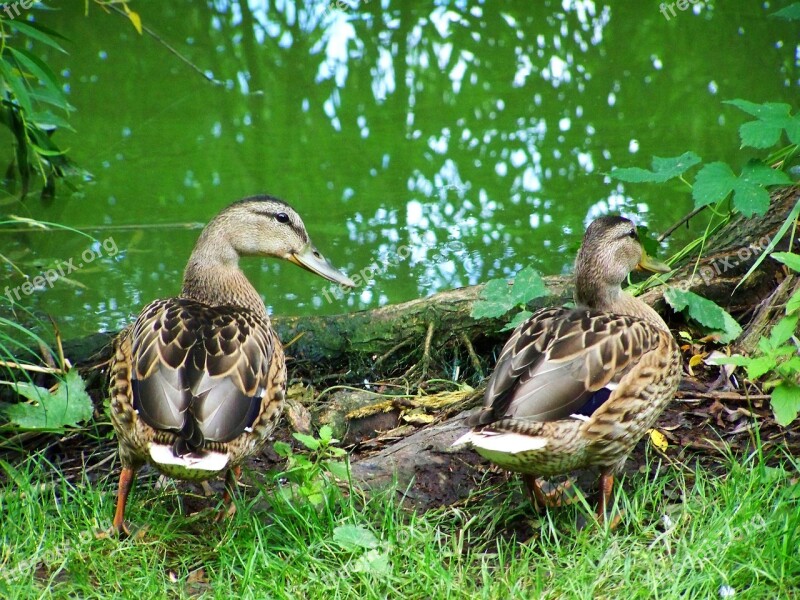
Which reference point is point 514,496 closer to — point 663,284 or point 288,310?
point 663,284

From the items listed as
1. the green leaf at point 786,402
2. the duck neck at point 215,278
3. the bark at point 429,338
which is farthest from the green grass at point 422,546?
the duck neck at point 215,278

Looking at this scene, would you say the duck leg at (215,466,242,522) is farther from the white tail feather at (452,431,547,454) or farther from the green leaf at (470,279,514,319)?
the green leaf at (470,279,514,319)

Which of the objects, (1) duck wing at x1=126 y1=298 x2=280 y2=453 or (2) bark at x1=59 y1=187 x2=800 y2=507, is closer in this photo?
(1) duck wing at x1=126 y1=298 x2=280 y2=453

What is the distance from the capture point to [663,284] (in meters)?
5.29

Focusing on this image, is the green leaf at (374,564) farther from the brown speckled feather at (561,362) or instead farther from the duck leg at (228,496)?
the duck leg at (228,496)

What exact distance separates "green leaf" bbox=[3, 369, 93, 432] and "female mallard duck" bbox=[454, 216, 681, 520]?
2.03 metres

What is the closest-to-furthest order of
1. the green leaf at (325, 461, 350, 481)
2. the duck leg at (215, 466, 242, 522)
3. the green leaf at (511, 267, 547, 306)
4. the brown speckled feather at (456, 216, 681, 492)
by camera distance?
the brown speckled feather at (456, 216, 681, 492)
the green leaf at (325, 461, 350, 481)
the duck leg at (215, 466, 242, 522)
the green leaf at (511, 267, 547, 306)

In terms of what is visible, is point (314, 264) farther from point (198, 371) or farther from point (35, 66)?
point (35, 66)

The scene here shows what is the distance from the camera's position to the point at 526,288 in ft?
17.0

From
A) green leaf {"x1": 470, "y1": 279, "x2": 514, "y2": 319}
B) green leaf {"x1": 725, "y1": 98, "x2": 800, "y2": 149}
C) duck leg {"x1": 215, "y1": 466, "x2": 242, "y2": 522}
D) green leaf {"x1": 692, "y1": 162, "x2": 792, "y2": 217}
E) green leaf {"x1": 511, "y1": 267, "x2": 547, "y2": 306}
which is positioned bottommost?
duck leg {"x1": 215, "y1": 466, "x2": 242, "y2": 522}

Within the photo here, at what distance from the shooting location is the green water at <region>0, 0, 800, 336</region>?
7008 mm

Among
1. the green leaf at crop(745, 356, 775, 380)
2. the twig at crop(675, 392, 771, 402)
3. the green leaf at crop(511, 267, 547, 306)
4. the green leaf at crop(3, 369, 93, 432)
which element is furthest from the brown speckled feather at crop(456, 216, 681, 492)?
the green leaf at crop(3, 369, 93, 432)

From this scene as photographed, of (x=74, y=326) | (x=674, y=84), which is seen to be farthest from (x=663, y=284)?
(x=674, y=84)

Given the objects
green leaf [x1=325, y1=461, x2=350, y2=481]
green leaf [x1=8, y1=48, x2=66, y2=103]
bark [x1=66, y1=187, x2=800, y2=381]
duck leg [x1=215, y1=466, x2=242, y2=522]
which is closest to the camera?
green leaf [x1=325, y1=461, x2=350, y2=481]
